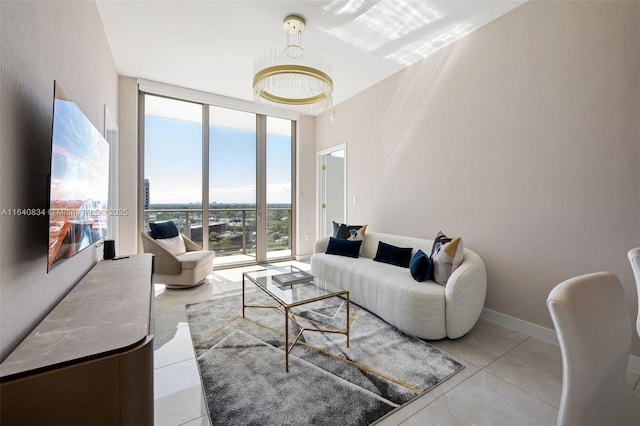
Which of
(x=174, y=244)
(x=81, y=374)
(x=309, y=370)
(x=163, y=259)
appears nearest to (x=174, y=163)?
(x=174, y=244)

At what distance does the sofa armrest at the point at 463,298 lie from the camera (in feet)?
7.27

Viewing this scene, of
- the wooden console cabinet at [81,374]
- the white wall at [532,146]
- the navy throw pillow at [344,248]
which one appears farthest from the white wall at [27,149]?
the white wall at [532,146]

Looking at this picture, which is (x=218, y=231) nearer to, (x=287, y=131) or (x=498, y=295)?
(x=287, y=131)

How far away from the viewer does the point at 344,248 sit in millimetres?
3646

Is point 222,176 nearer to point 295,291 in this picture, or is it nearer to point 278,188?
point 278,188

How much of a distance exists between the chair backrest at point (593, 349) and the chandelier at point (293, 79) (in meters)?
2.36

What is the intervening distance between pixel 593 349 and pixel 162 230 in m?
4.29

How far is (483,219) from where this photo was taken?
279cm

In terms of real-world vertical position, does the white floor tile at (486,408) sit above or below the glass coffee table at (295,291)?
below

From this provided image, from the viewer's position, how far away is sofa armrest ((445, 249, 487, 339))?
2.21m

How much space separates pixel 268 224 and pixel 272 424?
4.03 metres

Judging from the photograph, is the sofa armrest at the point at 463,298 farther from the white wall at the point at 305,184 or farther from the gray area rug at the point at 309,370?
the white wall at the point at 305,184

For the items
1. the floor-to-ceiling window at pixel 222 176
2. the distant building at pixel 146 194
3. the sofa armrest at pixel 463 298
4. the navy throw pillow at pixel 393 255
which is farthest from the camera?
the floor-to-ceiling window at pixel 222 176

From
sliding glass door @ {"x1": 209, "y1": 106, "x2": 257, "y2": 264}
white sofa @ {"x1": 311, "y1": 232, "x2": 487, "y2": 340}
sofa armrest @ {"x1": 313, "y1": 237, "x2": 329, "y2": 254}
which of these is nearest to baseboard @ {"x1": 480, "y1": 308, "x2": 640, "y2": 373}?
white sofa @ {"x1": 311, "y1": 232, "x2": 487, "y2": 340}
